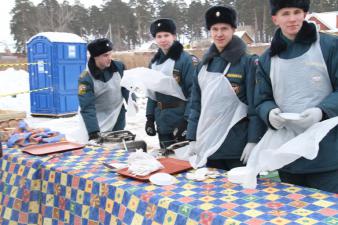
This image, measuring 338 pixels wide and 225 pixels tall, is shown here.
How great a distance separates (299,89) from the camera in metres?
2.06

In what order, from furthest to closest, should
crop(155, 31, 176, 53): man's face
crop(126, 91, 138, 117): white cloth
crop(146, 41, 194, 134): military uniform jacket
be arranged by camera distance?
crop(126, 91, 138, 117): white cloth, crop(155, 31, 176, 53): man's face, crop(146, 41, 194, 134): military uniform jacket

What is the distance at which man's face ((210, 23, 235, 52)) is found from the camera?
2.55 metres

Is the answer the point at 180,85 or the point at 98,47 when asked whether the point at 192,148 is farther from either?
the point at 98,47

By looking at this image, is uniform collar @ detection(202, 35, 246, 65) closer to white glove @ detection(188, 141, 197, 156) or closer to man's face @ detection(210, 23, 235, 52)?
Answer: man's face @ detection(210, 23, 235, 52)

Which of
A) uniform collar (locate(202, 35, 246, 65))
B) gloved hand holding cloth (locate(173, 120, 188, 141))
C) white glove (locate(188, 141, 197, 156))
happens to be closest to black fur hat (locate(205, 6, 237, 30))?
uniform collar (locate(202, 35, 246, 65))

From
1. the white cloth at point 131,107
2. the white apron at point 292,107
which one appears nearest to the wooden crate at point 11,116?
the white cloth at point 131,107

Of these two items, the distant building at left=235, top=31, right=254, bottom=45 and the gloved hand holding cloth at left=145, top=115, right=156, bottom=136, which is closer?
the distant building at left=235, top=31, right=254, bottom=45

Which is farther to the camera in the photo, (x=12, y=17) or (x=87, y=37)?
(x=87, y=37)

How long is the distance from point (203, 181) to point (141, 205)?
1.19 ft

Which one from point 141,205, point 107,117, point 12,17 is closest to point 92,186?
point 141,205

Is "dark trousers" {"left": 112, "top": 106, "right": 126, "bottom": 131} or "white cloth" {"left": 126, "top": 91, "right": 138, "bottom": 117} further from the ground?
"white cloth" {"left": 126, "top": 91, "right": 138, "bottom": 117}

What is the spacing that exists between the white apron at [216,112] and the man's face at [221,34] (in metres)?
0.15

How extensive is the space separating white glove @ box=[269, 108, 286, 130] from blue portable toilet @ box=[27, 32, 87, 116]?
7.72 meters

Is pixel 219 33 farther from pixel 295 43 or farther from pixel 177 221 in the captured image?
pixel 177 221
